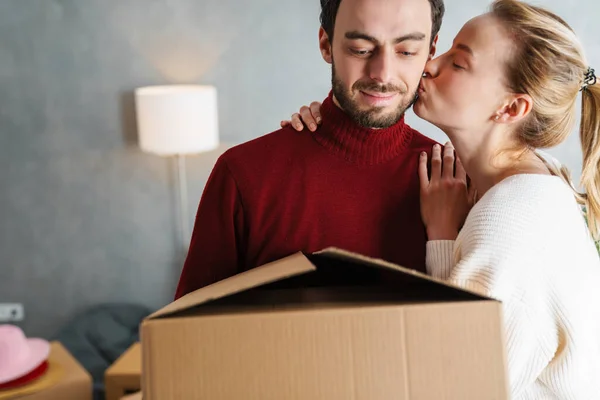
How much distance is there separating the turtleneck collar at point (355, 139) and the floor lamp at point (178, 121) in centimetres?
169

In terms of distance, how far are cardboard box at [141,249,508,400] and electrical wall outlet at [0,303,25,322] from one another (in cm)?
321

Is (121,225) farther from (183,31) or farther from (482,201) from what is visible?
(482,201)

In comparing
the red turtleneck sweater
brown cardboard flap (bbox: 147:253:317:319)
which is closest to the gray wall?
the red turtleneck sweater

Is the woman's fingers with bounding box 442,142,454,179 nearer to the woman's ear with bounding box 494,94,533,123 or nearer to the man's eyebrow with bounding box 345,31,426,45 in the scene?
the woman's ear with bounding box 494,94,533,123

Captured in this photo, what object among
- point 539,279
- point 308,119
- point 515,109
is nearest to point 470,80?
point 515,109

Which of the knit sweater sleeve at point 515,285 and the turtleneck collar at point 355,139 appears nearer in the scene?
the knit sweater sleeve at point 515,285

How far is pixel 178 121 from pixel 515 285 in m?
2.24

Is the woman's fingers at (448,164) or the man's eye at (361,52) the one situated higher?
the man's eye at (361,52)

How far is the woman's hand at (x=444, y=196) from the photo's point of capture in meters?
1.30

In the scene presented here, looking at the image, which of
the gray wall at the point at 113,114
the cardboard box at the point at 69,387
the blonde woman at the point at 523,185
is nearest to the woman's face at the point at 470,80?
the blonde woman at the point at 523,185

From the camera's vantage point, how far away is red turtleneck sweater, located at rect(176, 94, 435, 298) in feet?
4.46

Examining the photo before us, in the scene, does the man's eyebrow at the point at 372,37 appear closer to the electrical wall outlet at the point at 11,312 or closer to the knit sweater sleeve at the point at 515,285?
the knit sweater sleeve at the point at 515,285

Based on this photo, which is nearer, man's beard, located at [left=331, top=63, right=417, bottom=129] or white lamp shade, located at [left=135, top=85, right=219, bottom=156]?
man's beard, located at [left=331, top=63, right=417, bottom=129]

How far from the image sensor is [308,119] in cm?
144
